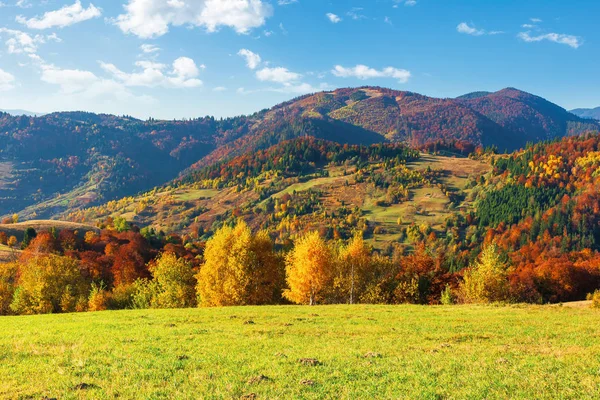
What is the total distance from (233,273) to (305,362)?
45.6 metres

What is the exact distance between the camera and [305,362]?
19.6 metres

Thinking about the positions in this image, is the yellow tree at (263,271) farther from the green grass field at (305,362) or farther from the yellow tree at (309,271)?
the green grass field at (305,362)

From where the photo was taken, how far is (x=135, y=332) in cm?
2941

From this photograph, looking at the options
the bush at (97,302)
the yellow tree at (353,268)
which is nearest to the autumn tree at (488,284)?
the yellow tree at (353,268)

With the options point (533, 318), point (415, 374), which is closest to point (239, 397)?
point (415, 374)

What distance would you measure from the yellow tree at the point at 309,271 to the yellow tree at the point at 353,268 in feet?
30.9

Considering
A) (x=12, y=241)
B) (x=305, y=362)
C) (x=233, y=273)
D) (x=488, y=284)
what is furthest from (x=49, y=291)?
(x=12, y=241)

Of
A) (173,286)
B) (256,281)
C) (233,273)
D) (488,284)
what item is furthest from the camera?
(173,286)

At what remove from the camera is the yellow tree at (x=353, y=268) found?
76.7 meters

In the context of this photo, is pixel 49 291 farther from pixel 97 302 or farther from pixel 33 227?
pixel 33 227

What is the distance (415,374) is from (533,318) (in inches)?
1022

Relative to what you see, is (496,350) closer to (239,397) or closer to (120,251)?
(239,397)

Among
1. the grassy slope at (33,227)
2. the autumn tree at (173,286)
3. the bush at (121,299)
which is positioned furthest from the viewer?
the grassy slope at (33,227)

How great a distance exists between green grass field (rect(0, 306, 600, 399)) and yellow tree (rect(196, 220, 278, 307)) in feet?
91.5
